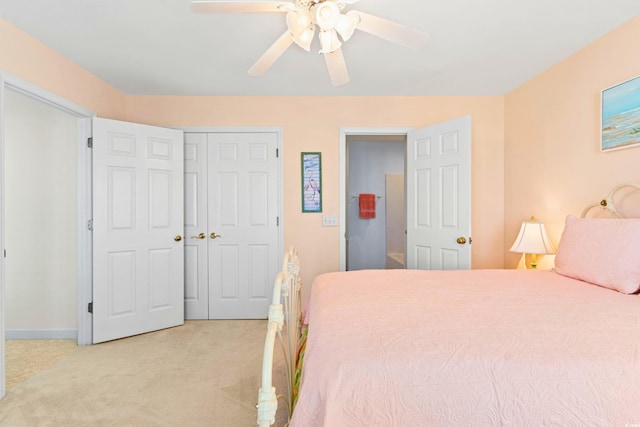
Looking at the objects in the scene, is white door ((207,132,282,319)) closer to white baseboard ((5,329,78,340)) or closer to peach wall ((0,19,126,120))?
peach wall ((0,19,126,120))

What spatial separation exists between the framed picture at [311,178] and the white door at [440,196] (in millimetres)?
923

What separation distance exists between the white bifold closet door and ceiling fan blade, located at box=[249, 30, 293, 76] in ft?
5.05

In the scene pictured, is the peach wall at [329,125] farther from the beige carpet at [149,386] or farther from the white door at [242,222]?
the beige carpet at [149,386]

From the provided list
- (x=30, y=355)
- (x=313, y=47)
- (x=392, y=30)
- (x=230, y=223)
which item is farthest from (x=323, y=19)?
(x=30, y=355)

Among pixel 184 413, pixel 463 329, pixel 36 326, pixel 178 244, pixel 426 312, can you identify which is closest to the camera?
pixel 463 329

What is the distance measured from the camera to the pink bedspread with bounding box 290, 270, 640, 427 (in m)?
0.91

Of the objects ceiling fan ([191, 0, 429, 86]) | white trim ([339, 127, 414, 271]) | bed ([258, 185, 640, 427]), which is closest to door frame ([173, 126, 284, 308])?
white trim ([339, 127, 414, 271])

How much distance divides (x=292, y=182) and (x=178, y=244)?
129 cm

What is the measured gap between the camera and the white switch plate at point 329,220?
3.45 meters

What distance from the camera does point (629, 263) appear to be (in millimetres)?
1651

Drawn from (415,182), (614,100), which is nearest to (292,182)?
(415,182)

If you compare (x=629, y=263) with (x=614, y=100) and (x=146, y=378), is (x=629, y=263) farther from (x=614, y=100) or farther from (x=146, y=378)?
(x=146, y=378)

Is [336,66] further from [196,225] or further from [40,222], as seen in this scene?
[40,222]

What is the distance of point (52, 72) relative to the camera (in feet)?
8.11
